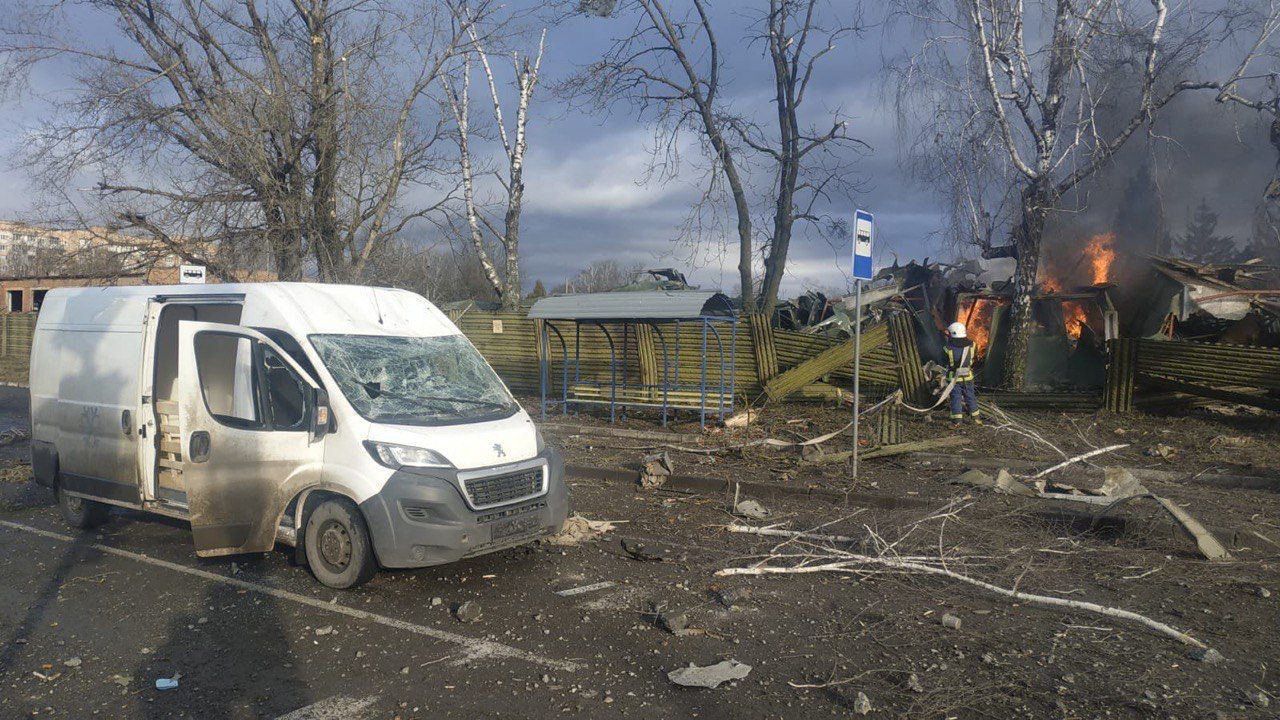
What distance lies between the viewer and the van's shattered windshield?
585 centimetres

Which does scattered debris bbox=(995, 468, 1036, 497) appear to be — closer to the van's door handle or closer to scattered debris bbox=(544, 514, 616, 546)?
scattered debris bbox=(544, 514, 616, 546)

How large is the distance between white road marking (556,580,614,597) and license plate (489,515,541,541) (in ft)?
1.72

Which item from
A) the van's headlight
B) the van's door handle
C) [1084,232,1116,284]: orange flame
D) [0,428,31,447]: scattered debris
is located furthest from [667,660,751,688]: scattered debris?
[1084,232,1116,284]: orange flame

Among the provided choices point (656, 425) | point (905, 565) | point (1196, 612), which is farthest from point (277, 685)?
point (656, 425)

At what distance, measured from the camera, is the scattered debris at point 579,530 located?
693 cm

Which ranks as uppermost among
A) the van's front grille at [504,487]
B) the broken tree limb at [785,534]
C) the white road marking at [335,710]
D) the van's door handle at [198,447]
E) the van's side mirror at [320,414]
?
the van's side mirror at [320,414]

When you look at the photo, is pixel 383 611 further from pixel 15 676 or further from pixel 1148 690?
pixel 1148 690

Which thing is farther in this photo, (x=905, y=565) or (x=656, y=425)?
(x=656, y=425)

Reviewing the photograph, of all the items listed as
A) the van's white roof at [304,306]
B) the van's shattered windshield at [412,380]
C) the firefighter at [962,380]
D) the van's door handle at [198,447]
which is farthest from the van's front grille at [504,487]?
the firefighter at [962,380]

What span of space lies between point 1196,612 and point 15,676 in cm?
699

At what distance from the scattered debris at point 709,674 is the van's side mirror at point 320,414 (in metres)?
2.98

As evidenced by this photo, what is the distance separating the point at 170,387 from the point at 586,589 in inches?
172

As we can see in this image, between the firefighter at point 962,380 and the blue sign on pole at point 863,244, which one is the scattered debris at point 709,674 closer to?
the blue sign on pole at point 863,244

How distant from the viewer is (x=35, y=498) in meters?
8.74
